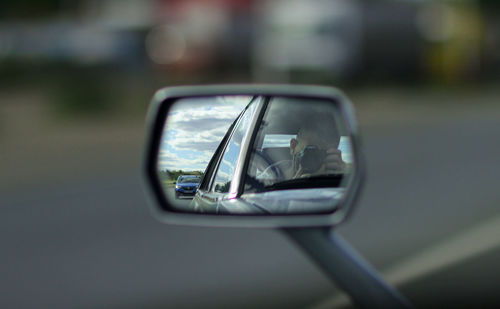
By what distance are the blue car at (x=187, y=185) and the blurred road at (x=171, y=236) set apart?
9.28 ft

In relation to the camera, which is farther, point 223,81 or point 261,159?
point 223,81

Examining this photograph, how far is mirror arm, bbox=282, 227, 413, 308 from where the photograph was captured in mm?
2188

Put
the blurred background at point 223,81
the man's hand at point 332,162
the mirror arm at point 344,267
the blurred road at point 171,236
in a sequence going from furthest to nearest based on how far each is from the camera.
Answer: the blurred background at point 223,81 < the blurred road at point 171,236 < the mirror arm at point 344,267 < the man's hand at point 332,162

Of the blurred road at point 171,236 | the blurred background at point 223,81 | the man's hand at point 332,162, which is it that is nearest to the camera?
the man's hand at point 332,162

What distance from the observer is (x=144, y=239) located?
293 inches

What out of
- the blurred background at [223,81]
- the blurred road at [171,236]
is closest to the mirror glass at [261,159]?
the blurred background at [223,81]

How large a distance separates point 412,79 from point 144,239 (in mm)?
24693

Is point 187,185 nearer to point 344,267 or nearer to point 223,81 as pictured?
point 344,267

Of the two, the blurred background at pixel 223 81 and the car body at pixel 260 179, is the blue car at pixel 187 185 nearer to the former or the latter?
the car body at pixel 260 179

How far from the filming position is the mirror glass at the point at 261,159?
76.1 inches

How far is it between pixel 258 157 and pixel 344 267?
48 centimetres

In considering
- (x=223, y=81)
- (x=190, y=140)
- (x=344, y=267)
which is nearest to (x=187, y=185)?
(x=190, y=140)

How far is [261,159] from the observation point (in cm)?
198

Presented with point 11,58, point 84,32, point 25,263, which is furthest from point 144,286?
point 84,32
